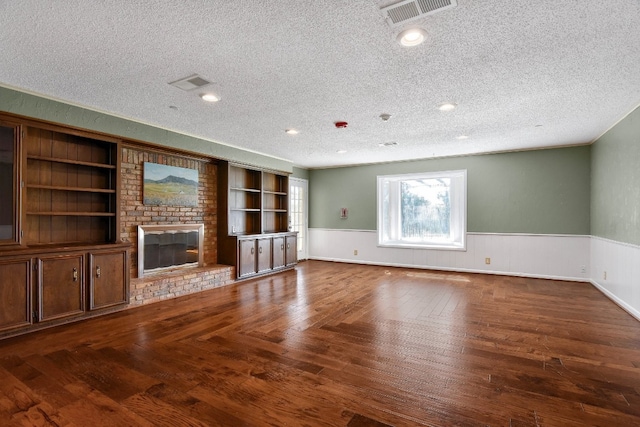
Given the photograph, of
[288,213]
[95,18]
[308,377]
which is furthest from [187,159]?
[308,377]

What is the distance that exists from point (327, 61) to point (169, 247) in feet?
12.4

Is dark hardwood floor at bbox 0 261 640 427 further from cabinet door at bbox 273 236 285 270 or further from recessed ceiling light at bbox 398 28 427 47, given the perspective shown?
recessed ceiling light at bbox 398 28 427 47

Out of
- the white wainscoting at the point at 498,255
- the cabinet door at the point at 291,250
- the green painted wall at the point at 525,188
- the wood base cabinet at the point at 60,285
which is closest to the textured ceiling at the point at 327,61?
the green painted wall at the point at 525,188

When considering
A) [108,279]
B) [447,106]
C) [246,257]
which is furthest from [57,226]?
[447,106]

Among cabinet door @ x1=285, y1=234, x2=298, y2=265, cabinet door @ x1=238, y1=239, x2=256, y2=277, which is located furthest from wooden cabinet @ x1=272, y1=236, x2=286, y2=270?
cabinet door @ x1=238, y1=239, x2=256, y2=277

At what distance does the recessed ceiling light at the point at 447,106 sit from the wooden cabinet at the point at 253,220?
144 inches

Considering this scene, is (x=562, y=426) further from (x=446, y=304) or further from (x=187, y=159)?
(x=187, y=159)

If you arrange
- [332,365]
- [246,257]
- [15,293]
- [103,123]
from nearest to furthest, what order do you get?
[332,365], [15,293], [103,123], [246,257]

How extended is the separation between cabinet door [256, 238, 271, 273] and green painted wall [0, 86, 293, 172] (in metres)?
1.60

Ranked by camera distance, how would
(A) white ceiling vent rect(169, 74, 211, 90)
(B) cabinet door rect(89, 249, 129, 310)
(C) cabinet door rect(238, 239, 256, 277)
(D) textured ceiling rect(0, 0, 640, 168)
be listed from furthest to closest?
(C) cabinet door rect(238, 239, 256, 277), (B) cabinet door rect(89, 249, 129, 310), (A) white ceiling vent rect(169, 74, 211, 90), (D) textured ceiling rect(0, 0, 640, 168)

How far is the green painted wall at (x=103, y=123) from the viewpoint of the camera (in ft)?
10.9

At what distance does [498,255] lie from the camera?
6508 millimetres

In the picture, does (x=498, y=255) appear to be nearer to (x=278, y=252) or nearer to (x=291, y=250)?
(x=291, y=250)

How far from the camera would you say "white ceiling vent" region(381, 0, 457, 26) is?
195 centimetres
